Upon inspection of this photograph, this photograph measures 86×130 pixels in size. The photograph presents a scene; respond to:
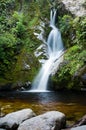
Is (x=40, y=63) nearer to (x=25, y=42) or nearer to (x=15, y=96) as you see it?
(x=25, y=42)

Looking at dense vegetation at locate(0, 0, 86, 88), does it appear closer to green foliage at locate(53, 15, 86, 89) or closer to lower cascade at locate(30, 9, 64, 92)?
green foliage at locate(53, 15, 86, 89)

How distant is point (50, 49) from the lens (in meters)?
19.3

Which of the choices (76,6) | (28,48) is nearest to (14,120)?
(28,48)

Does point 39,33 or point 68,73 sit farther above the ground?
point 39,33

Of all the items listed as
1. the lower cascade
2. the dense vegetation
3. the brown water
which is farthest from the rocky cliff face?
the brown water

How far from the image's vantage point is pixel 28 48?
1888cm

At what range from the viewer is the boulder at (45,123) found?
834 centimetres

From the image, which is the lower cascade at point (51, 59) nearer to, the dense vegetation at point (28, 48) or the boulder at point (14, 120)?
the dense vegetation at point (28, 48)

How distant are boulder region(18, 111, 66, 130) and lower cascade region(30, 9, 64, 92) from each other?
778cm

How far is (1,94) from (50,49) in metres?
5.15

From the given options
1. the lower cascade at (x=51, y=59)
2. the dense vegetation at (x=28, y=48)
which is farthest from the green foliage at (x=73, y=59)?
the lower cascade at (x=51, y=59)

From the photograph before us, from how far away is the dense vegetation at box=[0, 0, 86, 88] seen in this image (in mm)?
16281

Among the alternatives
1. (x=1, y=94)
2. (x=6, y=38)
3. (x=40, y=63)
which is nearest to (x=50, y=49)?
(x=40, y=63)

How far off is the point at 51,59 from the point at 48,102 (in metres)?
5.93
